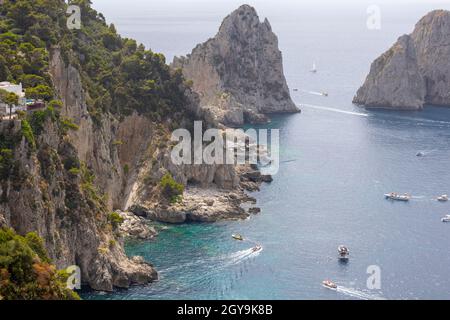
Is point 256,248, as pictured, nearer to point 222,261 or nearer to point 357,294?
point 222,261

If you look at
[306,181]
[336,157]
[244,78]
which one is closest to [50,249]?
[306,181]

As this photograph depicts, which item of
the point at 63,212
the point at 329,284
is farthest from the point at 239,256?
the point at 63,212

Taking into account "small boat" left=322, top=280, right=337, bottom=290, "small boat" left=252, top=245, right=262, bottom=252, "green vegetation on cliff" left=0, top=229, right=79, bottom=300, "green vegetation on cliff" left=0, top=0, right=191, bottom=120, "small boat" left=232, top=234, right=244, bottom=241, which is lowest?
"small boat" left=322, top=280, right=337, bottom=290

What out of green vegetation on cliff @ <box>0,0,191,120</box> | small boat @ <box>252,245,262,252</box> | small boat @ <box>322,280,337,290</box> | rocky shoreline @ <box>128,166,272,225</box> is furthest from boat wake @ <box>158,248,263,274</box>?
green vegetation on cliff @ <box>0,0,191,120</box>

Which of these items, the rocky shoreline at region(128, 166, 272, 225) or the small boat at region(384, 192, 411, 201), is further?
the small boat at region(384, 192, 411, 201)

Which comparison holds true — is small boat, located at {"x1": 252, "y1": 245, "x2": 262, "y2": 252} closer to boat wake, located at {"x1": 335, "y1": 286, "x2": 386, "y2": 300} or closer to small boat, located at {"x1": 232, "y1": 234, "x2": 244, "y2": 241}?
small boat, located at {"x1": 232, "y1": 234, "x2": 244, "y2": 241}

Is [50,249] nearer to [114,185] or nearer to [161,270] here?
[161,270]
